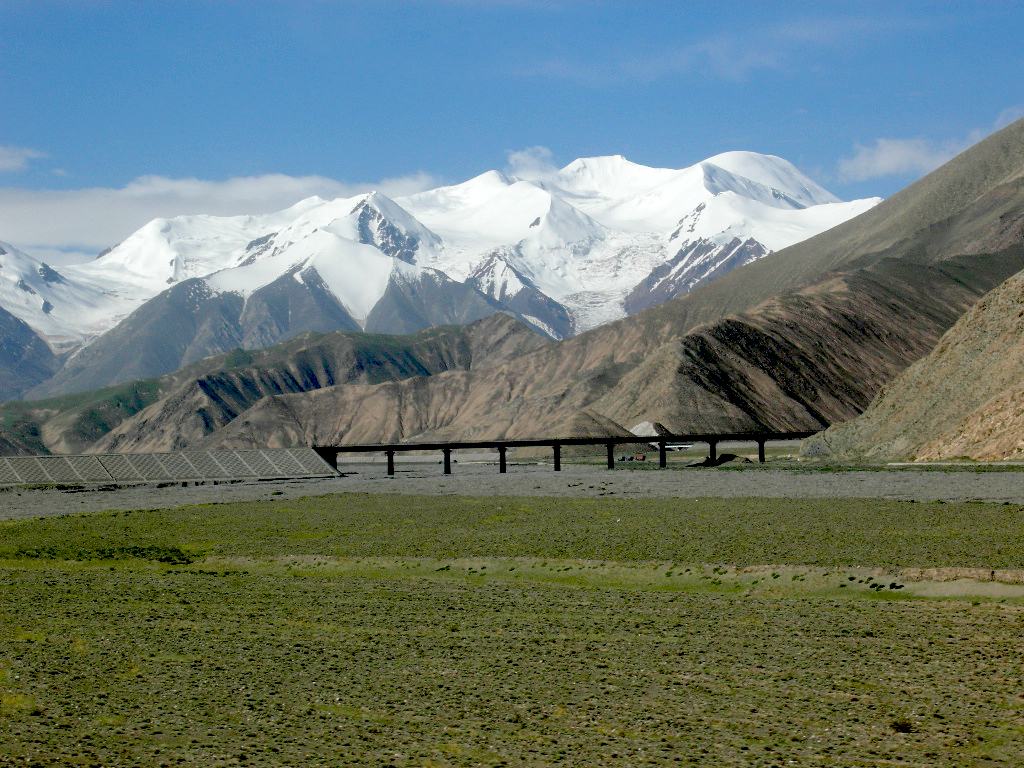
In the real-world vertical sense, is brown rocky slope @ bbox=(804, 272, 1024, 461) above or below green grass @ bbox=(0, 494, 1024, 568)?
above

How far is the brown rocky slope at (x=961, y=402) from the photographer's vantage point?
298ft

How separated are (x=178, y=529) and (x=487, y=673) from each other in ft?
122

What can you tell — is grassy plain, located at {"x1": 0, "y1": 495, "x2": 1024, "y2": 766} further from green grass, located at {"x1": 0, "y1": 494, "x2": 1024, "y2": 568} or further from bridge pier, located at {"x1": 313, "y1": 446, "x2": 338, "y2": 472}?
bridge pier, located at {"x1": 313, "y1": 446, "x2": 338, "y2": 472}

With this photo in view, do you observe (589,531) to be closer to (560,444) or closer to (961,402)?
(961,402)

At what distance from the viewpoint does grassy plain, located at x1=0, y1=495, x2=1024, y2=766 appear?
738 inches

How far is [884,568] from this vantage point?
35.6 meters

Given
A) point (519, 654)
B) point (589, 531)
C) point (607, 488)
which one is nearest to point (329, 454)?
point (607, 488)

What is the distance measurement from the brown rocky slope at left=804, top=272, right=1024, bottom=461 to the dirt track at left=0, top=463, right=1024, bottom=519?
8.49 metres

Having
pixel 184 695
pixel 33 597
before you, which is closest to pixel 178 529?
pixel 33 597

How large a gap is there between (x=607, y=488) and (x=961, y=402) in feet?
100

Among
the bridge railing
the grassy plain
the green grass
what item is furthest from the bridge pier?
the grassy plain

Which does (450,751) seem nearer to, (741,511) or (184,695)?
(184,695)

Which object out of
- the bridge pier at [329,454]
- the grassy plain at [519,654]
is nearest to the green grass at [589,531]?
the grassy plain at [519,654]

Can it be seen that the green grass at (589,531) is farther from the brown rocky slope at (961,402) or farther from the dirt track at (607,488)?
the brown rocky slope at (961,402)
